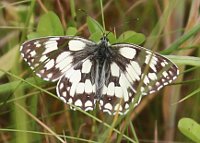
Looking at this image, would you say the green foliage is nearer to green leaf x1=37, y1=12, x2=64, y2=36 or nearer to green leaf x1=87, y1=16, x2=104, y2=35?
green leaf x1=37, y1=12, x2=64, y2=36

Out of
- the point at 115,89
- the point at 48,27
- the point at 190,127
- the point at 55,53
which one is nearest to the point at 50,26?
the point at 48,27

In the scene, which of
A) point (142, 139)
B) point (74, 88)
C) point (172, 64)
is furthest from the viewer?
point (142, 139)

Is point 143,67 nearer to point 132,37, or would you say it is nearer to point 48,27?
point 132,37

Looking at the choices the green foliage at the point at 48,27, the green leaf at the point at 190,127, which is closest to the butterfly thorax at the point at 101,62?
the green foliage at the point at 48,27

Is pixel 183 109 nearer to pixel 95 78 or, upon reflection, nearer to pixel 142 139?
pixel 142 139

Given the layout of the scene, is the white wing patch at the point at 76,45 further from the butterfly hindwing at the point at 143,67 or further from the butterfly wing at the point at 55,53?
the butterfly hindwing at the point at 143,67

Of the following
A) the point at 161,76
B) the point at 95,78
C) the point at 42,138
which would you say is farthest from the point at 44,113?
the point at 161,76
